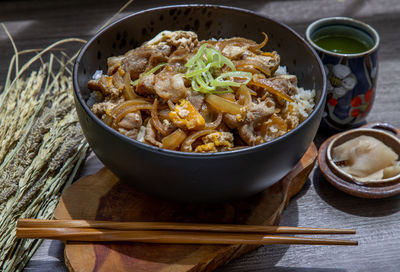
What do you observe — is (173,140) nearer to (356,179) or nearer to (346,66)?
(356,179)

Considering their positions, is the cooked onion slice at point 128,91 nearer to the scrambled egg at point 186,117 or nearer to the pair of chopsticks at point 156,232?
the scrambled egg at point 186,117

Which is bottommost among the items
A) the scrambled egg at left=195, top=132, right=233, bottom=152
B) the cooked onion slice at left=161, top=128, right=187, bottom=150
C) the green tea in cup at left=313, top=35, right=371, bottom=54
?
the green tea in cup at left=313, top=35, right=371, bottom=54

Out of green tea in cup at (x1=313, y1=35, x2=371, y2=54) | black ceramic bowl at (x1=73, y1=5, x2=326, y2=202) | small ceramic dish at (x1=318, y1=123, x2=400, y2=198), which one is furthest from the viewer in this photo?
green tea in cup at (x1=313, y1=35, x2=371, y2=54)

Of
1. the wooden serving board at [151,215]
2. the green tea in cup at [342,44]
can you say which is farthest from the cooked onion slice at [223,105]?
the green tea in cup at [342,44]

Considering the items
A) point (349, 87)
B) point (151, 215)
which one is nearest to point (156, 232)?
point (151, 215)

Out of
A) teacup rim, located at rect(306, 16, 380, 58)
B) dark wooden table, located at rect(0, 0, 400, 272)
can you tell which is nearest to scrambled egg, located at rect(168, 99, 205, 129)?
dark wooden table, located at rect(0, 0, 400, 272)

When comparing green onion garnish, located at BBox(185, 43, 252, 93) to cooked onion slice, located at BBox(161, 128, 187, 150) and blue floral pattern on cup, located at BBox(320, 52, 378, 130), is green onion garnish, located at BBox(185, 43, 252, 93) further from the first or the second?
blue floral pattern on cup, located at BBox(320, 52, 378, 130)
